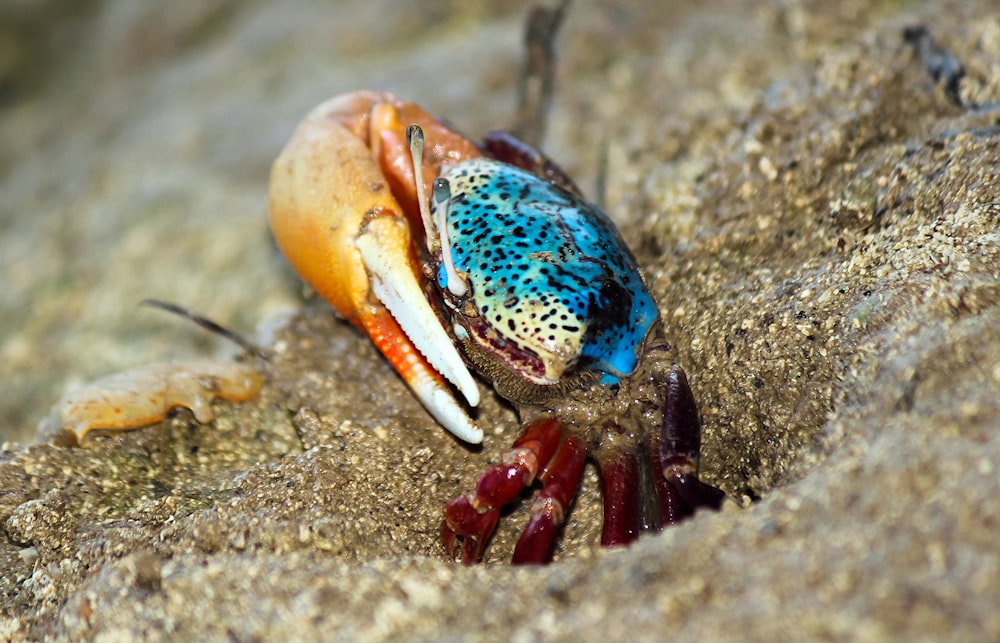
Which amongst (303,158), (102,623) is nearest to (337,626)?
(102,623)

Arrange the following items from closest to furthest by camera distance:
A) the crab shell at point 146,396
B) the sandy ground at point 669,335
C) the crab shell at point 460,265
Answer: the sandy ground at point 669,335 < the crab shell at point 460,265 < the crab shell at point 146,396

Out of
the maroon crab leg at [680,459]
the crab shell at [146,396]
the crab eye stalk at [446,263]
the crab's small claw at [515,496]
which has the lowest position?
the crab shell at [146,396]

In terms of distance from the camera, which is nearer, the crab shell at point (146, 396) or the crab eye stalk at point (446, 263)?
the crab eye stalk at point (446, 263)

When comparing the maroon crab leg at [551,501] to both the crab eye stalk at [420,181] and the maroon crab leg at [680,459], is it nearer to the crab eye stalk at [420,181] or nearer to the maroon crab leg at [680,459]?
the maroon crab leg at [680,459]

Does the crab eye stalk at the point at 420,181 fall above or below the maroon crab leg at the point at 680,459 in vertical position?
above

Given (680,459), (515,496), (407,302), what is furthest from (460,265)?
(680,459)

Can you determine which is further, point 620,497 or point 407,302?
point 407,302

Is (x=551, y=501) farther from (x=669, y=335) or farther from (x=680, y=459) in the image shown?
(x=669, y=335)

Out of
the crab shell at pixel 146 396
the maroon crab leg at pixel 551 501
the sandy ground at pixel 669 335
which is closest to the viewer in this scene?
the sandy ground at pixel 669 335

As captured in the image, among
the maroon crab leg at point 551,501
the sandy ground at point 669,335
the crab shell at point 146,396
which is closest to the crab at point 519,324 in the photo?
the maroon crab leg at point 551,501

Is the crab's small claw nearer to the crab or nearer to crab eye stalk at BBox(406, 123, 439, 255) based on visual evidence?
the crab
